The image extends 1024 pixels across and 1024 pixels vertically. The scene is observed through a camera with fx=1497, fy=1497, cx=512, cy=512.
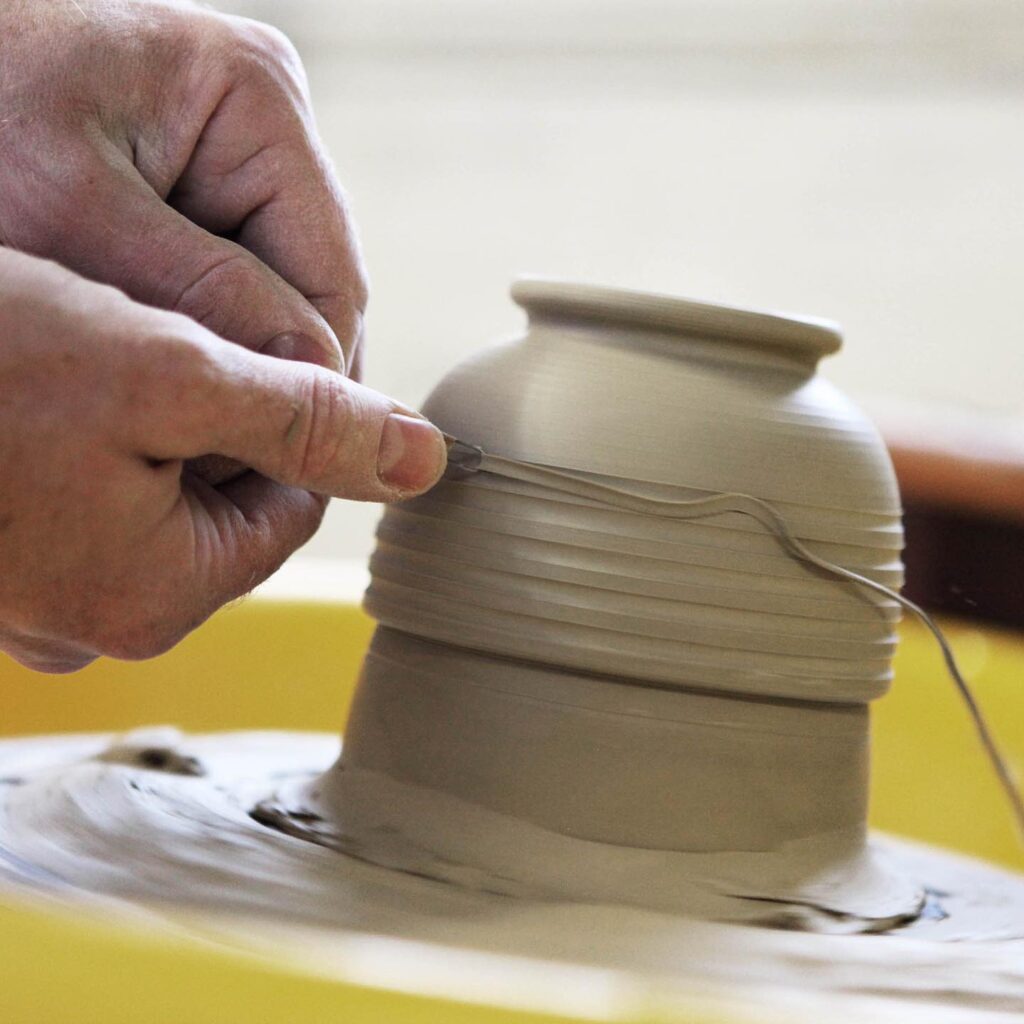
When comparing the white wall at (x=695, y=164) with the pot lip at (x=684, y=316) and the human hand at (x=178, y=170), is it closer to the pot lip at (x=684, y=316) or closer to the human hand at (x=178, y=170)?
the pot lip at (x=684, y=316)

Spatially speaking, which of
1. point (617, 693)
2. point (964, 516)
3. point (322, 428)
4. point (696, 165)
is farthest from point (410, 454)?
point (696, 165)

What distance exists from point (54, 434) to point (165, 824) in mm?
253

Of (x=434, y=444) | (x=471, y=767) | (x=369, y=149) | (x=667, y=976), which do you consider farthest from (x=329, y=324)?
(x=369, y=149)

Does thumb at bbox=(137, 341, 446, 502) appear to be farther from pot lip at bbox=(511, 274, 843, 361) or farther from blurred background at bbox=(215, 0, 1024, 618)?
blurred background at bbox=(215, 0, 1024, 618)

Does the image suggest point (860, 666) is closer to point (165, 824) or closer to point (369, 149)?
point (165, 824)

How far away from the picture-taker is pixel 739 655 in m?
0.75

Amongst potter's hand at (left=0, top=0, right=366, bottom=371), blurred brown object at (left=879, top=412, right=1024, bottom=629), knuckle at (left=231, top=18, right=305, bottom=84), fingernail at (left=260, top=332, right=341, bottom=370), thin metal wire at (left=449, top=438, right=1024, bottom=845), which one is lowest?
blurred brown object at (left=879, top=412, right=1024, bottom=629)

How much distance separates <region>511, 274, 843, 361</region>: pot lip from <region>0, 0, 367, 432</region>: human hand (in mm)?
121

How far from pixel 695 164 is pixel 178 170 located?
289 centimetres

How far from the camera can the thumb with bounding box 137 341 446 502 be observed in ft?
2.02

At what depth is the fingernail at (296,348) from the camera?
75cm

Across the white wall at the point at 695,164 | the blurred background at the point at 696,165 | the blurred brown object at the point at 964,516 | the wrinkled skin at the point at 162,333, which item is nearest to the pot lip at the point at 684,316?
the wrinkled skin at the point at 162,333

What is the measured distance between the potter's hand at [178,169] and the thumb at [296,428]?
0.08 metres

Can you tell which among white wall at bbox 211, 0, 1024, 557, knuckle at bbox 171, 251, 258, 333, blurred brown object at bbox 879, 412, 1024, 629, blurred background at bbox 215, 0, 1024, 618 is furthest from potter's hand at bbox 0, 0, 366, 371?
white wall at bbox 211, 0, 1024, 557
